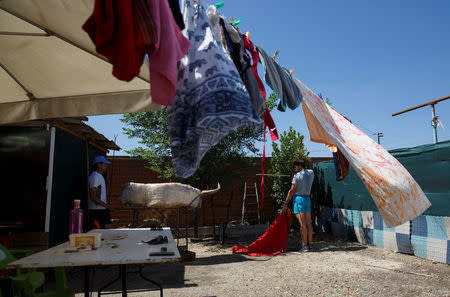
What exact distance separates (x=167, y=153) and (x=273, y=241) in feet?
11.5

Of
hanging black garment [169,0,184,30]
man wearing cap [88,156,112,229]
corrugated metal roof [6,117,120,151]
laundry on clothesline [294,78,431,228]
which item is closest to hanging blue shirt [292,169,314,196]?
laundry on clothesline [294,78,431,228]

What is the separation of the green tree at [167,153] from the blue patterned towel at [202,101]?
5.95 metres

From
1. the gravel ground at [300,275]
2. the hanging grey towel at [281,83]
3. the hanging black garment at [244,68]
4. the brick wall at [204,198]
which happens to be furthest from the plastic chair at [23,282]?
the brick wall at [204,198]

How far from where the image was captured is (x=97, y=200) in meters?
4.64

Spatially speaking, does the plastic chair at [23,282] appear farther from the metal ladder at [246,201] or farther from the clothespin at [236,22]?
the metal ladder at [246,201]

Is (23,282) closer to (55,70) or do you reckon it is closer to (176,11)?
(55,70)

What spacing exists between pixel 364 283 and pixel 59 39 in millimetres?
4378

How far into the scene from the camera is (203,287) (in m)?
3.95

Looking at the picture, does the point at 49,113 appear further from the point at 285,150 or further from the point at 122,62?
the point at 285,150

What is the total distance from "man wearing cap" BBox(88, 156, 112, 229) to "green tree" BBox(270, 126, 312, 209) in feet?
16.5

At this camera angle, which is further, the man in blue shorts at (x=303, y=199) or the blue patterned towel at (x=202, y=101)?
the man in blue shorts at (x=303, y=199)

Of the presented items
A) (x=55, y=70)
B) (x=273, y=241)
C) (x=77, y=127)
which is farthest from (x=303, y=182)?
(x=55, y=70)

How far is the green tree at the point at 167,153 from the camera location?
25.2ft

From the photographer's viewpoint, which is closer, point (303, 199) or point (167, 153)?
point (303, 199)
